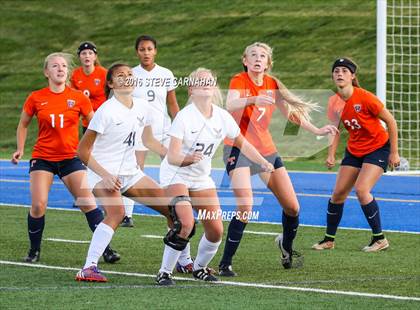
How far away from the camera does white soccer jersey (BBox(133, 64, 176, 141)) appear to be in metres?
13.8

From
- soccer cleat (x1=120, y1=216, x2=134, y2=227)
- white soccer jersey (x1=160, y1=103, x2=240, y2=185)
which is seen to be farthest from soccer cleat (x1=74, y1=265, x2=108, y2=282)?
soccer cleat (x1=120, y1=216, x2=134, y2=227)

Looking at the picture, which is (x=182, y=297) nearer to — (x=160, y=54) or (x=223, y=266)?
(x=223, y=266)

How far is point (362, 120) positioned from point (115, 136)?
3.55 m

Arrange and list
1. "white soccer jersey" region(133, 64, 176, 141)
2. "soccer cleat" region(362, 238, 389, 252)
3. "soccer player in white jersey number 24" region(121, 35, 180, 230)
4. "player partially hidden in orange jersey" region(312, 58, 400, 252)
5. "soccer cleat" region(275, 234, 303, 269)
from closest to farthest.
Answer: "soccer cleat" region(275, 234, 303, 269) → "soccer cleat" region(362, 238, 389, 252) → "player partially hidden in orange jersey" region(312, 58, 400, 252) → "soccer player in white jersey number 24" region(121, 35, 180, 230) → "white soccer jersey" region(133, 64, 176, 141)

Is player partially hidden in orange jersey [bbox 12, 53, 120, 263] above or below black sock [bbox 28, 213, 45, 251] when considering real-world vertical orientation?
above

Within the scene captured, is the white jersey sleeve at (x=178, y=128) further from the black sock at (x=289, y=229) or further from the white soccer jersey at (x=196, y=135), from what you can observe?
the black sock at (x=289, y=229)

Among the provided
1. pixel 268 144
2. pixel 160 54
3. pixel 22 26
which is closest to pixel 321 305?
pixel 268 144

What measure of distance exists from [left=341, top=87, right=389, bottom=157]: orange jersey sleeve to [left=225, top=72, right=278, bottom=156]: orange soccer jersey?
1864mm

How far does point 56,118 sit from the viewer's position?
11.3 metres

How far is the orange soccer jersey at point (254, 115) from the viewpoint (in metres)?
10.5

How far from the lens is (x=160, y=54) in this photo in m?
35.6

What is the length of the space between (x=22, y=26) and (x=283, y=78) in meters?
14.2

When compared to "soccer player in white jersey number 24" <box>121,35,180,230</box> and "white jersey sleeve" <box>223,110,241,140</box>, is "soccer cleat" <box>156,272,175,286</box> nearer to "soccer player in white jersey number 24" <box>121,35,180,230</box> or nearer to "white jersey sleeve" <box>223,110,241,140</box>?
"white jersey sleeve" <box>223,110,241,140</box>

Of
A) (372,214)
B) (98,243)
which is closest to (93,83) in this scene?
(372,214)
